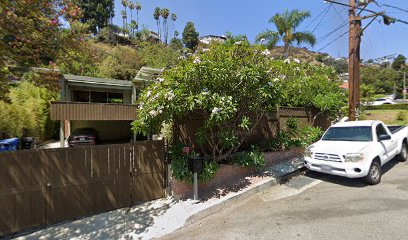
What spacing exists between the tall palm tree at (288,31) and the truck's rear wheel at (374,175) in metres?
17.2

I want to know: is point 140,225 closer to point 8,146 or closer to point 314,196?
point 314,196

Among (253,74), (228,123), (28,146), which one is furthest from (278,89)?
(28,146)

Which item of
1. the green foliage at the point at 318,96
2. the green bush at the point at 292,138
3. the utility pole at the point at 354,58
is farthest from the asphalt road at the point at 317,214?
the green foliage at the point at 318,96

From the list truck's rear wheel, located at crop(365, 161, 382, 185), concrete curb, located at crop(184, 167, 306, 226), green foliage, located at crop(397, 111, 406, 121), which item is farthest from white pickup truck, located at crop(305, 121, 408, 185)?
green foliage, located at crop(397, 111, 406, 121)

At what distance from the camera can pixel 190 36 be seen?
204 ft

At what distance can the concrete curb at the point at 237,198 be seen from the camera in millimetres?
4730

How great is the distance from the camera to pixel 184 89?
17.1 feet

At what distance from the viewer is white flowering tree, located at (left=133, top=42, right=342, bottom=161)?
5086 millimetres

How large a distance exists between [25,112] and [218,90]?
13340 millimetres

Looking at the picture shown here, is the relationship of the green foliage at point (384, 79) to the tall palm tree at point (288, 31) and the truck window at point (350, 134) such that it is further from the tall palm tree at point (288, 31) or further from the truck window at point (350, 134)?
the truck window at point (350, 134)

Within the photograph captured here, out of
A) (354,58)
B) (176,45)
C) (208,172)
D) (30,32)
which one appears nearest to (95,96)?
(30,32)

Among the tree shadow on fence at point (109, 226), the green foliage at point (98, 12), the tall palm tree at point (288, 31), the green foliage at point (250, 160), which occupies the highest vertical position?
the green foliage at point (98, 12)

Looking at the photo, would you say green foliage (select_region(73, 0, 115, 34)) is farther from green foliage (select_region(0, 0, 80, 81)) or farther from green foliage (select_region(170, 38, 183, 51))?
green foliage (select_region(0, 0, 80, 81))

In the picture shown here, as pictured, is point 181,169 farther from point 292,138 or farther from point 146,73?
point 146,73
